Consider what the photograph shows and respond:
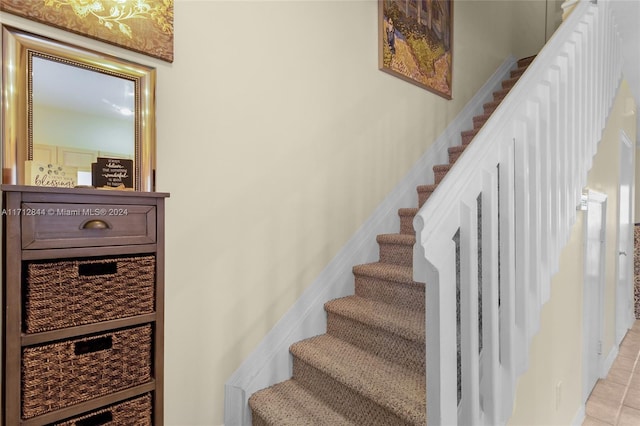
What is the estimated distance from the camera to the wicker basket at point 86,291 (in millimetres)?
1011

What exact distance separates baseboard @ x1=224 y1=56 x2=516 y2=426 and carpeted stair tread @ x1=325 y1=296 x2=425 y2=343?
10 centimetres

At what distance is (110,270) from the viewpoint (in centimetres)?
114

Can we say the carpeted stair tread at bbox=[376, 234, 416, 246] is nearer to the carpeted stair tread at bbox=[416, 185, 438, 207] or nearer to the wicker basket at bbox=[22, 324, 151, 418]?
the carpeted stair tread at bbox=[416, 185, 438, 207]

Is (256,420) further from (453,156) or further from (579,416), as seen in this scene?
(453,156)

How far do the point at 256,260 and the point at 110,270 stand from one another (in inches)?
28.3

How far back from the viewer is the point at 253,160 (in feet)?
5.75

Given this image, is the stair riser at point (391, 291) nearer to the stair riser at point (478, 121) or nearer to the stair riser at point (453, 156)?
the stair riser at point (453, 156)

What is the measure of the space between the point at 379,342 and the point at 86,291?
48.4 inches

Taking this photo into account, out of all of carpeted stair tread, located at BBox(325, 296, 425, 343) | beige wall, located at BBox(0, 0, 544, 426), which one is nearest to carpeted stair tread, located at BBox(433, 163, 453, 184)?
beige wall, located at BBox(0, 0, 544, 426)

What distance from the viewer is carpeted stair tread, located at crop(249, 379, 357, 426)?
1.49 meters

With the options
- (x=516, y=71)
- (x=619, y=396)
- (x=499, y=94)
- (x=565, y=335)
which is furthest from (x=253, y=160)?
(x=516, y=71)

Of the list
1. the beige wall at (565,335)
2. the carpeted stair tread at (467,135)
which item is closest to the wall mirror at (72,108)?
the beige wall at (565,335)

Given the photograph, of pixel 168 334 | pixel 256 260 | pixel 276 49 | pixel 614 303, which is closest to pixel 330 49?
pixel 276 49

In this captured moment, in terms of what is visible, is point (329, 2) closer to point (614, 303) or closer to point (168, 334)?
point (168, 334)
